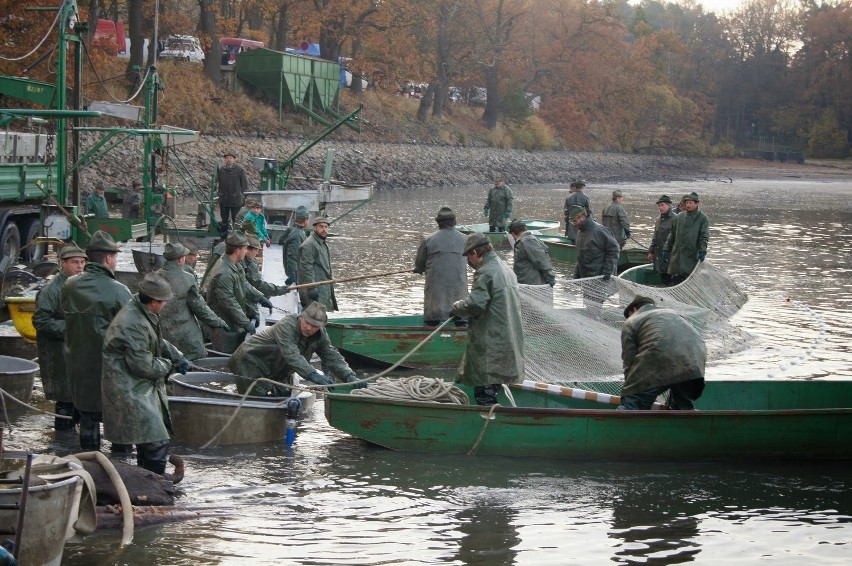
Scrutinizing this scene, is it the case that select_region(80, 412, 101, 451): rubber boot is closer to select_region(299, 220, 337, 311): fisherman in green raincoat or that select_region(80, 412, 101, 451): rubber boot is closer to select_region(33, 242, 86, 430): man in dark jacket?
select_region(33, 242, 86, 430): man in dark jacket

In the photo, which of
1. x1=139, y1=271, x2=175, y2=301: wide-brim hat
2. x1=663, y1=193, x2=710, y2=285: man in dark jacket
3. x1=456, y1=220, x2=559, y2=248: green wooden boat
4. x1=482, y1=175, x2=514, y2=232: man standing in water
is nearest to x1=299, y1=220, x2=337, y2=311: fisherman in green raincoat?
x1=663, y1=193, x2=710, y2=285: man in dark jacket

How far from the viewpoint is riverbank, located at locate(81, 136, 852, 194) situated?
132 ft

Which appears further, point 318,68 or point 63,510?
point 318,68

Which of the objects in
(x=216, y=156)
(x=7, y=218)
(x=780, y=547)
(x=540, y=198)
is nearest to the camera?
(x=780, y=547)

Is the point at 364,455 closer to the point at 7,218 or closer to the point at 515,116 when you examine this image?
the point at 7,218

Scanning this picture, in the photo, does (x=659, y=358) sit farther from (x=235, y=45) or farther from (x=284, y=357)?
(x=235, y=45)

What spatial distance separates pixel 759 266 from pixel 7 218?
15.3 m

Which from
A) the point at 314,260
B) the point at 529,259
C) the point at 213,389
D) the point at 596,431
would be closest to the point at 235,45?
the point at 529,259

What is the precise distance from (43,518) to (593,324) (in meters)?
8.21

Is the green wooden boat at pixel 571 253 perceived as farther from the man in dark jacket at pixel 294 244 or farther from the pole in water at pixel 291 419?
the pole in water at pixel 291 419

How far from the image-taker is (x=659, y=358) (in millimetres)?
9766

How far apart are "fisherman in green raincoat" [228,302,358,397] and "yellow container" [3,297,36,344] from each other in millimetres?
2889

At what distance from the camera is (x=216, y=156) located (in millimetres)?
44312

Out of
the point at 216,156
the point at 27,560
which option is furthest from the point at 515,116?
the point at 27,560
